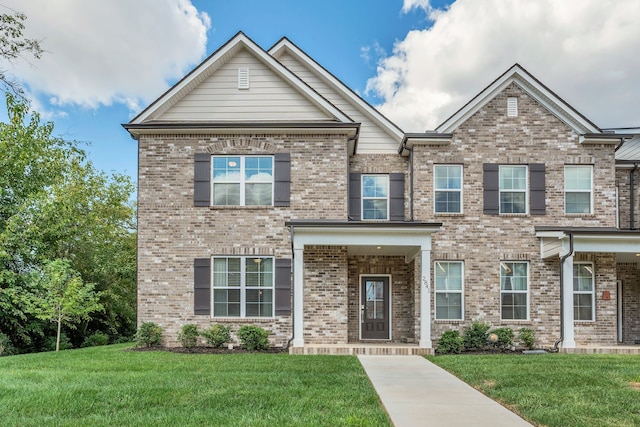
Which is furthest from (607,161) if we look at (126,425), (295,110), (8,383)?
(8,383)

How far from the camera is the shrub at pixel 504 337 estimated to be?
1372 centimetres

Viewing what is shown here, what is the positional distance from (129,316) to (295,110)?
14.0m

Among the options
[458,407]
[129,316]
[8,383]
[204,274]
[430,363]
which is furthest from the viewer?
[129,316]

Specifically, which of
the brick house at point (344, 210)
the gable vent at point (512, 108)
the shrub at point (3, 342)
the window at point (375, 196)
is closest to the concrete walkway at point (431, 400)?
A: the brick house at point (344, 210)

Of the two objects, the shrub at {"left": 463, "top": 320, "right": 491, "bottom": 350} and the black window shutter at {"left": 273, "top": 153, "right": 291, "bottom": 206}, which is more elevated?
the black window shutter at {"left": 273, "top": 153, "right": 291, "bottom": 206}

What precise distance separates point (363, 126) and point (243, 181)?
4.19 meters

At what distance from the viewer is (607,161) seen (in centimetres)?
1475

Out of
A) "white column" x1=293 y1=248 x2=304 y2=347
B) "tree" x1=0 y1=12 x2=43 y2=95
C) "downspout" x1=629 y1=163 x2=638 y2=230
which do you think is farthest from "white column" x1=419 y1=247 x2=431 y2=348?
"tree" x1=0 y1=12 x2=43 y2=95

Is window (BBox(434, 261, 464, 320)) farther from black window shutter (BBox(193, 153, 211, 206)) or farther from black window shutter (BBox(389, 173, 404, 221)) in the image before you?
black window shutter (BBox(193, 153, 211, 206))

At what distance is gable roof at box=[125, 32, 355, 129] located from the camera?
566 inches

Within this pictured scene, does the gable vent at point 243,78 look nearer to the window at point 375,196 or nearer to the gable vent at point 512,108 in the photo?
the window at point 375,196

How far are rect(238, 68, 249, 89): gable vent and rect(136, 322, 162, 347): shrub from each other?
7088 mm

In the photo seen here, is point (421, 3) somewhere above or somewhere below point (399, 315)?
above

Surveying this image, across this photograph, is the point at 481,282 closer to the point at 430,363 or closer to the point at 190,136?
the point at 430,363
